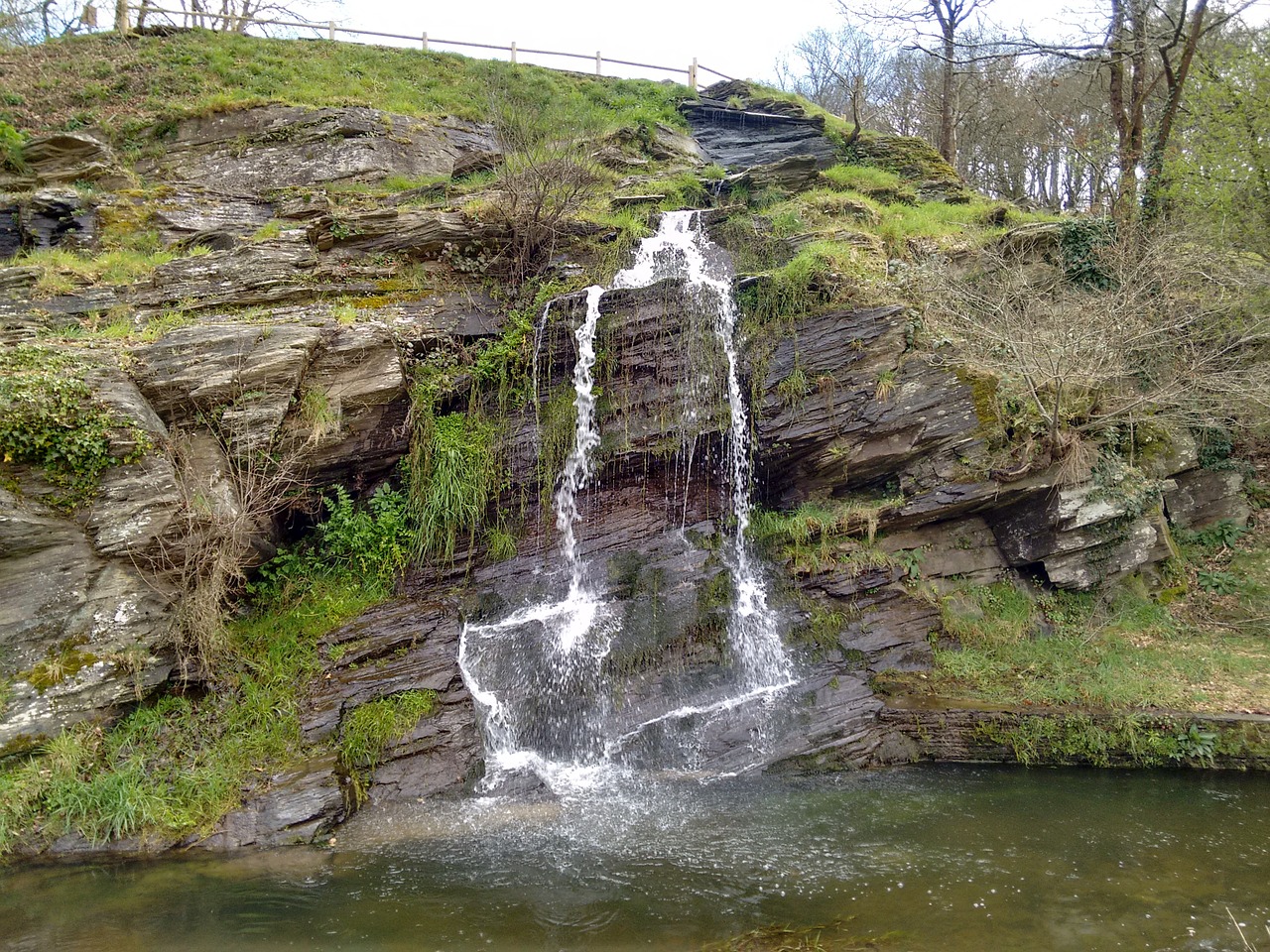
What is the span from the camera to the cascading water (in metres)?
7.39

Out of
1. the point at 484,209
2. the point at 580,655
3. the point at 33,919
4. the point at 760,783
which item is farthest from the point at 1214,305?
the point at 33,919

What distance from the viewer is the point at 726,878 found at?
527 centimetres

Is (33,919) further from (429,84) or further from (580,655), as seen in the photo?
(429,84)

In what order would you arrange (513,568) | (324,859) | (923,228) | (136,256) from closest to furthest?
(324,859), (513,568), (136,256), (923,228)

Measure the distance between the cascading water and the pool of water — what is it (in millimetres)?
666

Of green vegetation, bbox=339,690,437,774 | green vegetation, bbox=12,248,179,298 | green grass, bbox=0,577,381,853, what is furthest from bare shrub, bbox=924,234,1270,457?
green vegetation, bbox=12,248,179,298

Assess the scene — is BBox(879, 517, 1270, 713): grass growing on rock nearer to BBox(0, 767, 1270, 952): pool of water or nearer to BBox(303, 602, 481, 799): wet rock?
BBox(0, 767, 1270, 952): pool of water

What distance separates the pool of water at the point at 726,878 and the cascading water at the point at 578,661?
0.67 metres

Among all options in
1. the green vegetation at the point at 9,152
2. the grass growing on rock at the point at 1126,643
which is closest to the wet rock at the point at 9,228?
the green vegetation at the point at 9,152

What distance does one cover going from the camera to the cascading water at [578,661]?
7.39 metres

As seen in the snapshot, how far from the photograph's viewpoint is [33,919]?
504cm

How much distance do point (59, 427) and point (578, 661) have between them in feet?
19.4

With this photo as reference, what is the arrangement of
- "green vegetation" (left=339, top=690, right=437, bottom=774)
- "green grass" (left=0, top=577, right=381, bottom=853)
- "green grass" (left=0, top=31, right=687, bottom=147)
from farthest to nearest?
"green grass" (left=0, top=31, right=687, bottom=147), "green vegetation" (left=339, top=690, right=437, bottom=774), "green grass" (left=0, top=577, right=381, bottom=853)

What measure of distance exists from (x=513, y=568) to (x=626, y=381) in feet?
9.89
